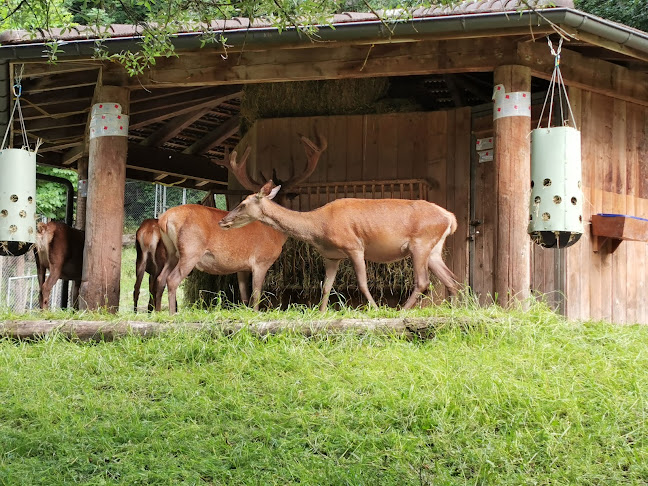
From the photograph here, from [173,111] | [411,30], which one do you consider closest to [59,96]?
[173,111]

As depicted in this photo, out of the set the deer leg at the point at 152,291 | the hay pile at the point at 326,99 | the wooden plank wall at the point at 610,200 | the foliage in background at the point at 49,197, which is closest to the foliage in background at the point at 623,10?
the wooden plank wall at the point at 610,200

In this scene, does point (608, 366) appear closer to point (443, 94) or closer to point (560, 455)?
point (560, 455)

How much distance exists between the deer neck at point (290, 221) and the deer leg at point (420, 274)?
1.12 m

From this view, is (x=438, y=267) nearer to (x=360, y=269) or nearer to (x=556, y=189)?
(x=360, y=269)

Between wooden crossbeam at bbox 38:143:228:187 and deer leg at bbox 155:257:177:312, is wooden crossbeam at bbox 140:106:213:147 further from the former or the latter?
deer leg at bbox 155:257:177:312

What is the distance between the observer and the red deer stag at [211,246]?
10.3 meters

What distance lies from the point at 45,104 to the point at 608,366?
8631 mm

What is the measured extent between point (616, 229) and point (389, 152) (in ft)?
10.3

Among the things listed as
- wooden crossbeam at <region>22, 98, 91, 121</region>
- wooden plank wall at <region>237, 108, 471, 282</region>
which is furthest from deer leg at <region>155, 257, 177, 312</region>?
wooden crossbeam at <region>22, 98, 91, 121</region>

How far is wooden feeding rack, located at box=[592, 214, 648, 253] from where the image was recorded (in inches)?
419

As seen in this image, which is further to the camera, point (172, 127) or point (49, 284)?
point (172, 127)

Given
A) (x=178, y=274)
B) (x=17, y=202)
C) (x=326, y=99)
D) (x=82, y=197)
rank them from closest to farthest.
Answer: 1. (x=17, y=202)
2. (x=178, y=274)
3. (x=326, y=99)
4. (x=82, y=197)

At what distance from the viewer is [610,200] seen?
11156 millimetres

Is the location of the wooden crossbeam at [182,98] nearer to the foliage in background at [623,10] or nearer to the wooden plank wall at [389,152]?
the wooden plank wall at [389,152]
